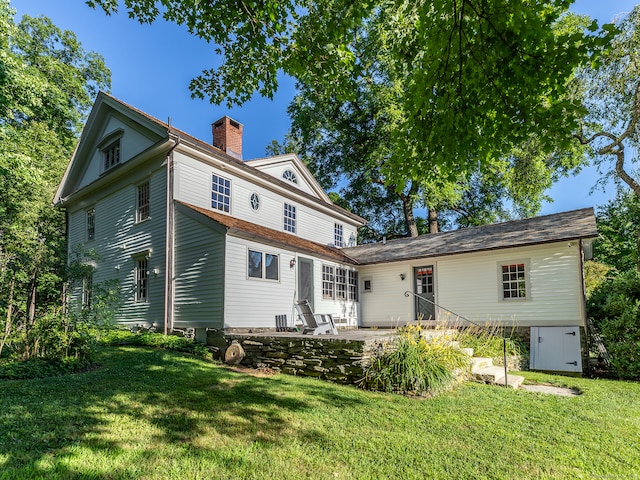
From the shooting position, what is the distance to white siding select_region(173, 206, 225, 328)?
32.6 feet

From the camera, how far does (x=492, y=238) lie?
12.8 meters

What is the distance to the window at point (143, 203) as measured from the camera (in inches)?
488

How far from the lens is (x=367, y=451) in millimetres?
3504

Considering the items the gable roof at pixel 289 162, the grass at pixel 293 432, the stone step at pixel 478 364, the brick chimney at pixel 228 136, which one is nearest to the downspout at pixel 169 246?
the gable roof at pixel 289 162

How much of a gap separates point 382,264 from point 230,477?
12.4m

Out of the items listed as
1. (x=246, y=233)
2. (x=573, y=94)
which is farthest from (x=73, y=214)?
(x=573, y=94)

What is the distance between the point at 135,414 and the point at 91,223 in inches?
513

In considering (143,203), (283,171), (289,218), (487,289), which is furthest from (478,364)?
(143,203)

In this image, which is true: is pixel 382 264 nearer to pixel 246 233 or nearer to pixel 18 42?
pixel 246 233

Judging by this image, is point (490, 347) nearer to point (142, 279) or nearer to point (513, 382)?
point (513, 382)

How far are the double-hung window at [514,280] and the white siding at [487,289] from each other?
14 centimetres

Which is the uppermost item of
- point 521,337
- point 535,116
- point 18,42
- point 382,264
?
point 18,42

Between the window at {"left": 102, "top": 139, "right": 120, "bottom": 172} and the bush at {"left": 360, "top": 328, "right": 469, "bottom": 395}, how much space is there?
Result: 12233 millimetres

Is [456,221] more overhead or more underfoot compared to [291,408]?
more overhead
